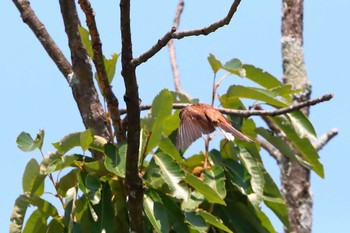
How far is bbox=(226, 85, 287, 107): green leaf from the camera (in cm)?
419

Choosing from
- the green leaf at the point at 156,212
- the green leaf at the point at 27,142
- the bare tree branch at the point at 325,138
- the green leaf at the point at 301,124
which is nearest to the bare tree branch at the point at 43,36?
the green leaf at the point at 27,142

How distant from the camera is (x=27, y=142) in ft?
12.9

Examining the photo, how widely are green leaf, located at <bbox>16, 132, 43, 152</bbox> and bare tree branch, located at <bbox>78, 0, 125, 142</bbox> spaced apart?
1.15 feet

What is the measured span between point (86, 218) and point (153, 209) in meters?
0.37

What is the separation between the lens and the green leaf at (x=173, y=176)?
3742 millimetres

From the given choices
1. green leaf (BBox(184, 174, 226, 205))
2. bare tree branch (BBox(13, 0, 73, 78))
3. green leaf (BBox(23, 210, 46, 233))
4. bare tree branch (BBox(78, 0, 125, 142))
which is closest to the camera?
bare tree branch (BBox(78, 0, 125, 142))

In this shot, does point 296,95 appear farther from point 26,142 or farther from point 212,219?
point 26,142

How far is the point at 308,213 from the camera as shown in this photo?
18.0ft

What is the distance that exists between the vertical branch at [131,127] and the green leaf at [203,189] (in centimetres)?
24

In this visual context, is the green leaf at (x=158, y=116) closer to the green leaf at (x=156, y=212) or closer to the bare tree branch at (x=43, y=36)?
A: the green leaf at (x=156, y=212)

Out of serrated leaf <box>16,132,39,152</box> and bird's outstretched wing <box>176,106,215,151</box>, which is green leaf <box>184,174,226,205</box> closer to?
bird's outstretched wing <box>176,106,215,151</box>

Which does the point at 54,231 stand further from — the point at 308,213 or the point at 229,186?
the point at 308,213

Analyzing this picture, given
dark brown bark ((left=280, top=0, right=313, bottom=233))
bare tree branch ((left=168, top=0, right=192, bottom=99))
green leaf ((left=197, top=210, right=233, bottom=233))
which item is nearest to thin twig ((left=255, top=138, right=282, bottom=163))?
dark brown bark ((left=280, top=0, right=313, bottom=233))

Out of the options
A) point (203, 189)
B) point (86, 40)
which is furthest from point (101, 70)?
point (203, 189)
